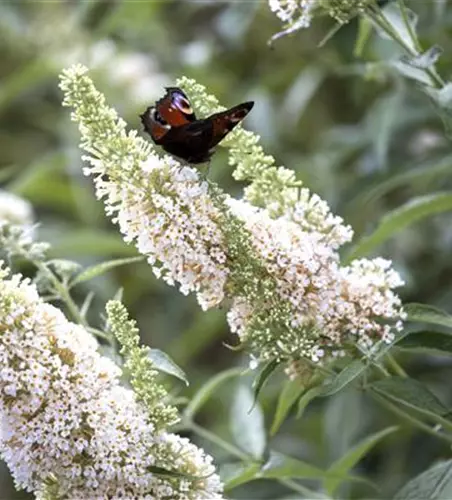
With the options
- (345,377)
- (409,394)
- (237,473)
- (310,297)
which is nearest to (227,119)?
(310,297)

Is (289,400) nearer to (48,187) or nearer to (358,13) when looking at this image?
(358,13)

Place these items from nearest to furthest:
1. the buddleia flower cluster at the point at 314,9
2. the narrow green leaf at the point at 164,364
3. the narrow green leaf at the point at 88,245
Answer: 1. the narrow green leaf at the point at 164,364
2. the buddleia flower cluster at the point at 314,9
3. the narrow green leaf at the point at 88,245

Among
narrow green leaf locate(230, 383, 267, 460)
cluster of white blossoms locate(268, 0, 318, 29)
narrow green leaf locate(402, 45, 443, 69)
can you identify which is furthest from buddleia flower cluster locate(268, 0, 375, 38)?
narrow green leaf locate(230, 383, 267, 460)

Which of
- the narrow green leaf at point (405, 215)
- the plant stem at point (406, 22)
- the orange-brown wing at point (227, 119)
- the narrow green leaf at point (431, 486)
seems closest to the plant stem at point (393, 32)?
the plant stem at point (406, 22)

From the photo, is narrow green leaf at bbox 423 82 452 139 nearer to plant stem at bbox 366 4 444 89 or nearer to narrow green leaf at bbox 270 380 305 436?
plant stem at bbox 366 4 444 89

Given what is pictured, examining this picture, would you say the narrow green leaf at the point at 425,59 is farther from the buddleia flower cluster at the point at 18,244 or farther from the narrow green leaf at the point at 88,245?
the narrow green leaf at the point at 88,245

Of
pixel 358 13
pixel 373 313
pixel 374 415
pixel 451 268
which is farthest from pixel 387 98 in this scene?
pixel 373 313
